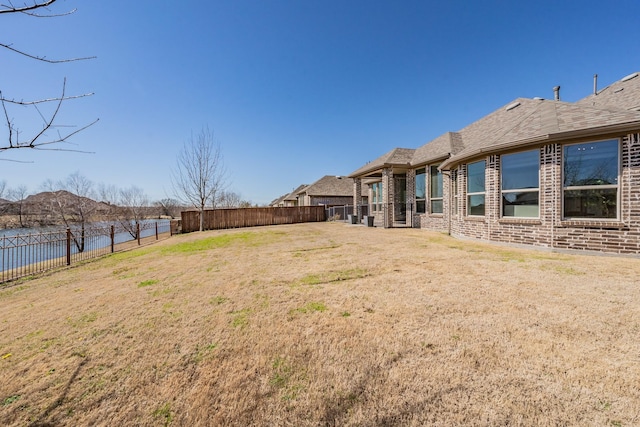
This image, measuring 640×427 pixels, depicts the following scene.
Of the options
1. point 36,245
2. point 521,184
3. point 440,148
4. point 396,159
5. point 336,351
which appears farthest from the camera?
point 396,159

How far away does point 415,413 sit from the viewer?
5.93 ft

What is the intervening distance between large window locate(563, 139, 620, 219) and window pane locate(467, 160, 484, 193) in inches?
95.0

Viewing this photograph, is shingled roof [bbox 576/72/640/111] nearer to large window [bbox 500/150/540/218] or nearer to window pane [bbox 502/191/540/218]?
large window [bbox 500/150/540/218]

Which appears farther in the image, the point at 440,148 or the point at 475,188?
the point at 440,148

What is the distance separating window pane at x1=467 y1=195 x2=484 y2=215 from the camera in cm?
917

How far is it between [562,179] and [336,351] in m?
8.39

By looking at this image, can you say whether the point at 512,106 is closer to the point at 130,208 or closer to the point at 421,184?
the point at 421,184

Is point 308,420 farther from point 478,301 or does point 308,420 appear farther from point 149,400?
point 478,301

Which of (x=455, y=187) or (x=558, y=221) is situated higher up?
(x=455, y=187)

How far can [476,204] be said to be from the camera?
30.9 ft

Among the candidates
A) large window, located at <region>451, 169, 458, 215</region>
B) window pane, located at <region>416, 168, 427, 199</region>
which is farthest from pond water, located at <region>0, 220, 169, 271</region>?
window pane, located at <region>416, 168, 427, 199</region>

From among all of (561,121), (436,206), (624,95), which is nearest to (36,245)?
(436,206)

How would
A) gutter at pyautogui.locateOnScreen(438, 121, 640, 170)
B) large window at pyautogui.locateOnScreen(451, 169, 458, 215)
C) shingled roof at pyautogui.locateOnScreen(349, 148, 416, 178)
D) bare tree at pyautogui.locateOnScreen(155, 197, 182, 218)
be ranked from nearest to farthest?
gutter at pyautogui.locateOnScreen(438, 121, 640, 170)
large window at pyautogui.locateOnScreen(451, 169, 458, 215)
shingled roof at pyautogui.locateOnScreen(349, 148, 416, 178)
bare tree at pyautogui.locateOnScreen(155, 197, 182, 218)

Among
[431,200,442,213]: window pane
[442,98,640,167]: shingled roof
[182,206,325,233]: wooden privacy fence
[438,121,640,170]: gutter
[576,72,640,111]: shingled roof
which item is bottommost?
[182,206,325,233]: wooden privacy fence
